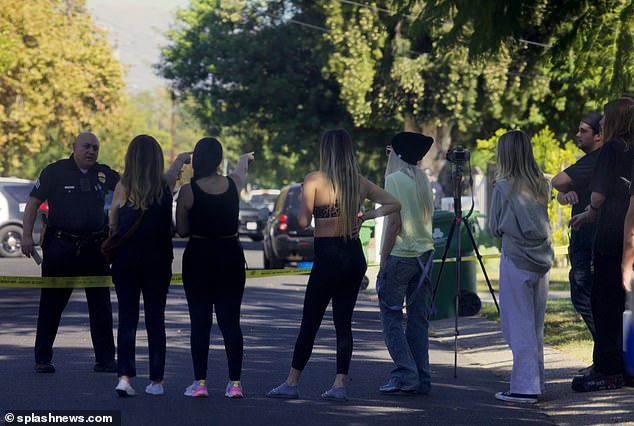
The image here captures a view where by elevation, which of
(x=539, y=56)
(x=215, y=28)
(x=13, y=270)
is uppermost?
(x=215, y=28)

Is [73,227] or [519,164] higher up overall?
[519,164]

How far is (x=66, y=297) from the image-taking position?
35.1ft

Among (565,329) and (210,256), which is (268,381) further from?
(565,329)

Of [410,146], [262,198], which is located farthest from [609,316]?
[262,198]

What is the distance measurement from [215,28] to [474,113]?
38.3 feet

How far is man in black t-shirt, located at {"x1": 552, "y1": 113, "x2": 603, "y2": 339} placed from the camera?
34.0ft

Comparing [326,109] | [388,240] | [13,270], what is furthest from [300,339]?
[326,109]

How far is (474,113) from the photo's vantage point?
42250 mm

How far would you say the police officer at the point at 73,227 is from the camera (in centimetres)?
1045

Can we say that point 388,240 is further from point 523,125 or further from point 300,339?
point 523,125

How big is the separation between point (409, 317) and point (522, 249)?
1038 millimetres

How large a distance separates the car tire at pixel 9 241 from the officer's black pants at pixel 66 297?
824 inches

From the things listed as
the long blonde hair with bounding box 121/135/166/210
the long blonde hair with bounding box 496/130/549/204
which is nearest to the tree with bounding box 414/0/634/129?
the long blonde hair with bounding box 496/130/549/204

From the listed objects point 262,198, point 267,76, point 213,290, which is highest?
point 267,76
